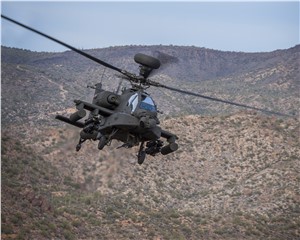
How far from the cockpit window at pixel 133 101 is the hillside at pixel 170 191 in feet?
22.4

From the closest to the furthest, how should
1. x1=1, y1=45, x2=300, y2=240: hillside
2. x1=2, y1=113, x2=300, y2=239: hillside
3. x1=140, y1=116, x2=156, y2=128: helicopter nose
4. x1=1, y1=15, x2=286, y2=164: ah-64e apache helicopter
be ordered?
x1=140, y1=116, x2=156, y2=128: helicopter nose < x1=1, y1=15, x2=286, y2=164: ah-64e apache helicopter < x1=1, y1=45, x2=300, y2=240: hillside < x1=2, y1=113, x2=300, y2=239: hillside

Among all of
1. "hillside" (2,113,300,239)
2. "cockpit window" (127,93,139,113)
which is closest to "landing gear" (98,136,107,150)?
"cockpit window" (127,93,139,113)

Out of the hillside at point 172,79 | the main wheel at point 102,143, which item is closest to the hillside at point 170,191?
the main wheel at point 102,143

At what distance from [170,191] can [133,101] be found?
31.9 m

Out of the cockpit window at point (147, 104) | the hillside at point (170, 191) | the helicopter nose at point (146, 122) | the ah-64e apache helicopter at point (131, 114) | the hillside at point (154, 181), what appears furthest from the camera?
the hillside at point (170, 191)

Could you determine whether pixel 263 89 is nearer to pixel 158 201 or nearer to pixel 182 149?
pixel 182 149

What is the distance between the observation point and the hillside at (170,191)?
1464 inches

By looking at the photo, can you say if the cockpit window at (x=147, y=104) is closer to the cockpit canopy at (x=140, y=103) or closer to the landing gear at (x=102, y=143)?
the cockpit canopy at (x=140, y=103)

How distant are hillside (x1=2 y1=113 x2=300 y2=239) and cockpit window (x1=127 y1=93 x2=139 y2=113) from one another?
6839 millimetres

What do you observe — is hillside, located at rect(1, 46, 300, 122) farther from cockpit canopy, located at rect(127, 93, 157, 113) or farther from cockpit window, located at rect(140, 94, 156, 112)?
cockpit window, located at rect(140, 94, 156, 112)

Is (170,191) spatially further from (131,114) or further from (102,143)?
(131,114)

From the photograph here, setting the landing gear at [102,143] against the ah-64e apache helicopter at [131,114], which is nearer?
the ah-64e apache helicopter at [131,114]

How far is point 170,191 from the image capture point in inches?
1922

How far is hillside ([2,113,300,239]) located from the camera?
122 ft
